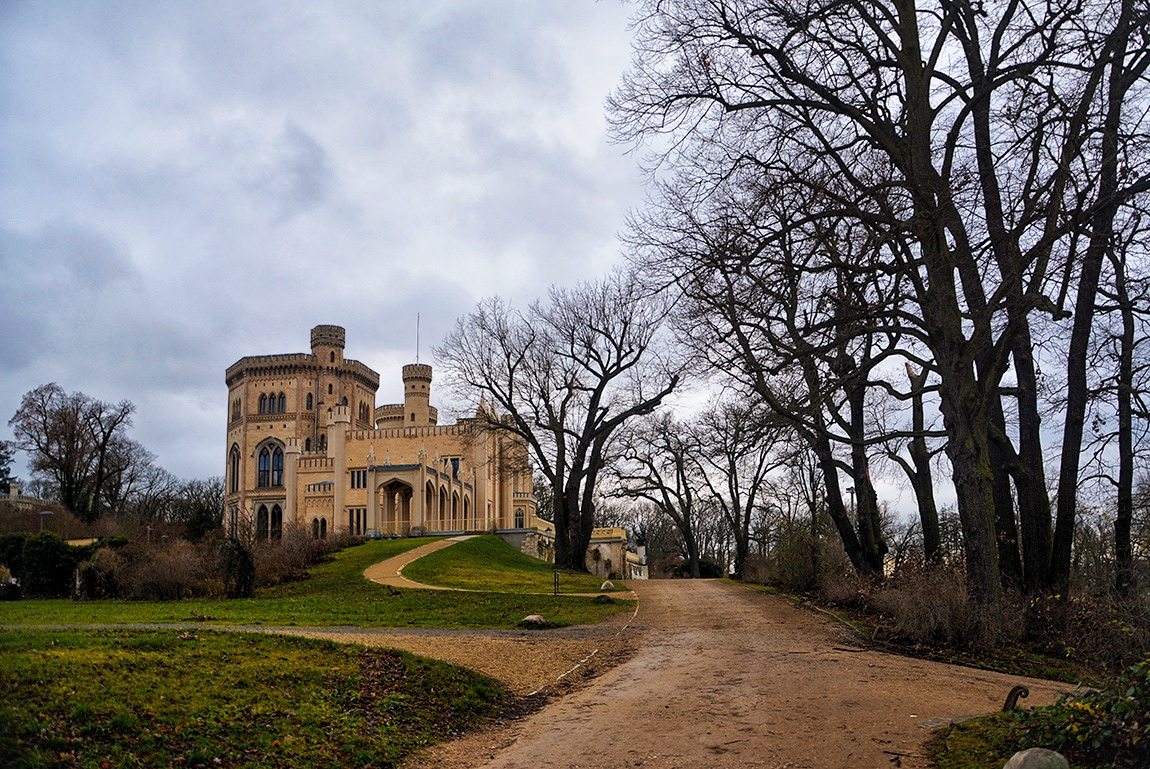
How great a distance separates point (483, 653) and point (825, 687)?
578cm

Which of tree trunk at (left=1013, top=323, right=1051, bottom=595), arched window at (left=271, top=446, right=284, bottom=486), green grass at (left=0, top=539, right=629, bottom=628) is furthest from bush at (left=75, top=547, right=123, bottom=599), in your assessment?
arched window at (left=271, top=446, right=284, bottom=486)

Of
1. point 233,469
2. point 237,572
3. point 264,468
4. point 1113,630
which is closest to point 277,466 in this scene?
point 264,468

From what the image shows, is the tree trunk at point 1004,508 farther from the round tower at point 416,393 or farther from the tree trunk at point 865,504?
the round tower at point 416,393

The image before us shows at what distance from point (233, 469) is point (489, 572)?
59.9 m

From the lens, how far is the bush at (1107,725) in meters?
5.98

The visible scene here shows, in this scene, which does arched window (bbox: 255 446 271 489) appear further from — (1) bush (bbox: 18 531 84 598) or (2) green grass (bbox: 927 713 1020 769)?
(2) green grass (bbox: 927 713 1020 769)

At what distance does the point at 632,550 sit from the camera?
229 feet

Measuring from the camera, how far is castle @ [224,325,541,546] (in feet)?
165

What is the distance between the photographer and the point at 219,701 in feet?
27.7

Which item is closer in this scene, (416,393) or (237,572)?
(237,572)

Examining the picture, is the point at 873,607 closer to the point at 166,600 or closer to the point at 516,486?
the point at 166,600

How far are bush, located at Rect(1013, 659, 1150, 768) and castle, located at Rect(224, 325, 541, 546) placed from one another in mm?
29539

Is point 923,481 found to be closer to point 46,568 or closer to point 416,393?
point 46,568

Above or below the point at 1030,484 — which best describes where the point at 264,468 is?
above
